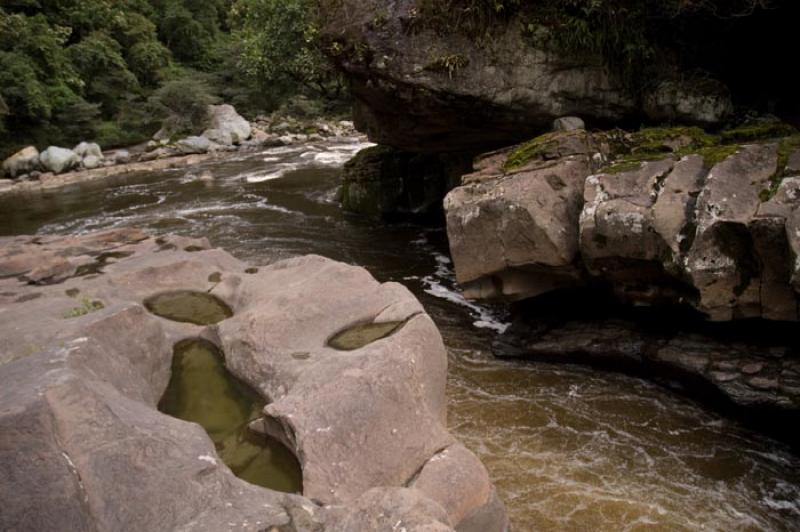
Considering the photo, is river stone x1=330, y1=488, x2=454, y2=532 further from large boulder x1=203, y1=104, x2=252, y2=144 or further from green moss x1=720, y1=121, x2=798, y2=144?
large boulder x1=203, y1=104, x2=252, y2=144

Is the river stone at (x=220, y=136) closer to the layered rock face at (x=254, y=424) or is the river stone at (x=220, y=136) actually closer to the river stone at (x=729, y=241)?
the layered rock face at (x=254, y=424)

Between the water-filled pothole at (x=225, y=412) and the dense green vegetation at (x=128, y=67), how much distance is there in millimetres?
11396

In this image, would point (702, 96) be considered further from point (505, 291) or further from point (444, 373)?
point (444, 373)

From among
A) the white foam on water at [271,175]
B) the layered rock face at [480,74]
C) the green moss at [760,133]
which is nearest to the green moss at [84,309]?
the layered rock face at [480,74]

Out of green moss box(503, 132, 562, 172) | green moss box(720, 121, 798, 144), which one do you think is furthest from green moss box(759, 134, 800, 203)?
green moss box(503, 132, 562, 172)

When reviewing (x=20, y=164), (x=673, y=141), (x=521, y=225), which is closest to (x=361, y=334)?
(x=521, y=225)

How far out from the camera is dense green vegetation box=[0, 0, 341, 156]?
20.5 meters

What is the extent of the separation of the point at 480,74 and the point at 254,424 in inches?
255

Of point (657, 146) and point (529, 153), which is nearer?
point (657, 146)

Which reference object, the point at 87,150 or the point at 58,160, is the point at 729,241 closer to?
the point at 58,160

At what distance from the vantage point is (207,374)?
450 cm

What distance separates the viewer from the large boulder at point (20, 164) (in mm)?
23031

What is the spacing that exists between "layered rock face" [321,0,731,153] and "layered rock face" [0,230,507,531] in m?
4.25

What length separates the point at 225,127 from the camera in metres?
29.4
